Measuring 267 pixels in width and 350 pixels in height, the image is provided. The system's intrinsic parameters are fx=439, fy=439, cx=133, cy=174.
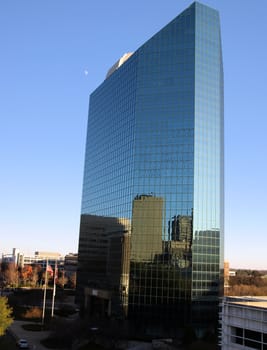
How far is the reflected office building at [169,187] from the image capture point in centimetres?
7194

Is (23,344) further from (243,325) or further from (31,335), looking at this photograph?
(243,325)

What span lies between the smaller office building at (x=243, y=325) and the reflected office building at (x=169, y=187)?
33428mm

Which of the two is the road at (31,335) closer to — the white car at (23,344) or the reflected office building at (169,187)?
the white car at (23,344)

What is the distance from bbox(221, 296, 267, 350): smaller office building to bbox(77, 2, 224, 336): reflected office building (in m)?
33.4

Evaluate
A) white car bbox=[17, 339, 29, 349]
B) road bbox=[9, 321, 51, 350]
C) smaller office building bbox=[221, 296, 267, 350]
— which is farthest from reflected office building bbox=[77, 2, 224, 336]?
smaller office building bbox=[221, 296, 267, 350]

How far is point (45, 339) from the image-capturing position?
2825 inches

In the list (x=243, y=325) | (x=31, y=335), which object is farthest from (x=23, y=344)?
(x=243, y=325)

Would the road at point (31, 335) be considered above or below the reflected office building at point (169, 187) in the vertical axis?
below

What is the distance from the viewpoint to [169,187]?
7625 centimetres

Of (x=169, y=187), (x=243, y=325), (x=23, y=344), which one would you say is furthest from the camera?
(x=169, y=187)

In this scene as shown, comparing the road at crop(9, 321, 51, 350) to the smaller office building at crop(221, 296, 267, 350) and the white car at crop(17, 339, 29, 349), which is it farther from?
the smaller office building at crop(221, 296, 267, 350)

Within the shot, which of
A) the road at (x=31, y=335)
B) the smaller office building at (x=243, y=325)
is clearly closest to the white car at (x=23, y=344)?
the road at (x=31, y=335)

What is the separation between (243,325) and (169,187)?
1646 inches

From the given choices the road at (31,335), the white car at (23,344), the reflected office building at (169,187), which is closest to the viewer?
the white car at (23,344)
